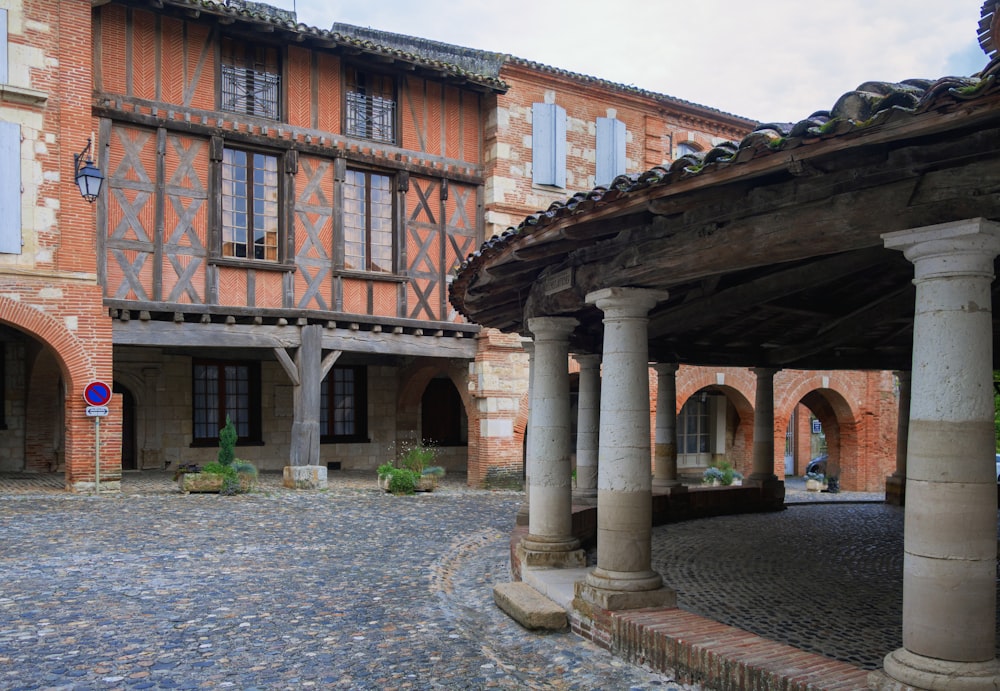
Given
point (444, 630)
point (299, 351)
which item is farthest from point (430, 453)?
point (444, 630)

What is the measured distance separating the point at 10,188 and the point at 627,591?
12.0m

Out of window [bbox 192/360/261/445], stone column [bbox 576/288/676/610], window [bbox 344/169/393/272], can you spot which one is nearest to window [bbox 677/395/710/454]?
window [bbox 344/169/393/272]

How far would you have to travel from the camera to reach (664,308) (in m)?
8.37

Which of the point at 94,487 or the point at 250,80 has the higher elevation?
the point at 250,80

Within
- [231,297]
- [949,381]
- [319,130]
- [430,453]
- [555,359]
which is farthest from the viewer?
[430,453]

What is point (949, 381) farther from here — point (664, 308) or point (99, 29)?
point (99, 29)

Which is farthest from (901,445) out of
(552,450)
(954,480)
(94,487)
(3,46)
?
(3,46)

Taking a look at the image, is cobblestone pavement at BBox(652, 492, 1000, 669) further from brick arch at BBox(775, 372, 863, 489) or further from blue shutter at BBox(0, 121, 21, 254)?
blue shutter at BBox(0, 121, 21, 254)

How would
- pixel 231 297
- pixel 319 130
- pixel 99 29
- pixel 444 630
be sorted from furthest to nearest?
pixel 319 130, pixel 231 297, pixel 99 29, pixel 444 630

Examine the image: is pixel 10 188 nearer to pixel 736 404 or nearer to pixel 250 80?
pixel 250 80

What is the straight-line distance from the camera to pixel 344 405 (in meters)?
20.3

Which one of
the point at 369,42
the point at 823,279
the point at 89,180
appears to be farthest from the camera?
the point at 369,42

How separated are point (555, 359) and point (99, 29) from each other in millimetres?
10907

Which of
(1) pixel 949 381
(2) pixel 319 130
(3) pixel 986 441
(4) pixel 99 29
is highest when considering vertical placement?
(4) pixel 99 29
